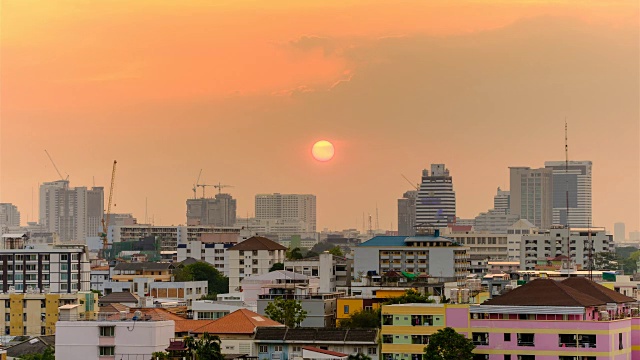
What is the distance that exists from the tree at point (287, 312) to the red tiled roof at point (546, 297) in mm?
14849

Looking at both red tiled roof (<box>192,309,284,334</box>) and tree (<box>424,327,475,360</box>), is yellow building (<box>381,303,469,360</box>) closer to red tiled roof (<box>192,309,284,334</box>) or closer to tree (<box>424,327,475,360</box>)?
tree (<box>424,327,475,360</box>)

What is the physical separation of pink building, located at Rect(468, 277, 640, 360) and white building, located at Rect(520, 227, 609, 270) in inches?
4434

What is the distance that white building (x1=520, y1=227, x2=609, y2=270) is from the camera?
18075cm

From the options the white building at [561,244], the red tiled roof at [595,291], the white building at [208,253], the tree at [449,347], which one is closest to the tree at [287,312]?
the red tiled roof at [595,291]

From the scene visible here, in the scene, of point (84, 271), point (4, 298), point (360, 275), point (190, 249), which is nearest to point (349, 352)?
point (4, 298)

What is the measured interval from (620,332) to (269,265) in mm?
75287

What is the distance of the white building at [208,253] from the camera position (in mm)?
181500

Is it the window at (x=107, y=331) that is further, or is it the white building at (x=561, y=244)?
the white building at (x=561, y=244)

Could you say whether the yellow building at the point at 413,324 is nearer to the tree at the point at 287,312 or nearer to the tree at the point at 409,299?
the tree at the point at 409,299

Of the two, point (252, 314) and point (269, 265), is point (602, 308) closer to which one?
point (252, 314)

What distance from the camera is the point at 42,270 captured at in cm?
12050

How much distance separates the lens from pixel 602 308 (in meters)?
Result: 65.3

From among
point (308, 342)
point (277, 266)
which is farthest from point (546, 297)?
point (277, 266)

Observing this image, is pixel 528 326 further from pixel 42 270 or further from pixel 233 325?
pixel 42 270
